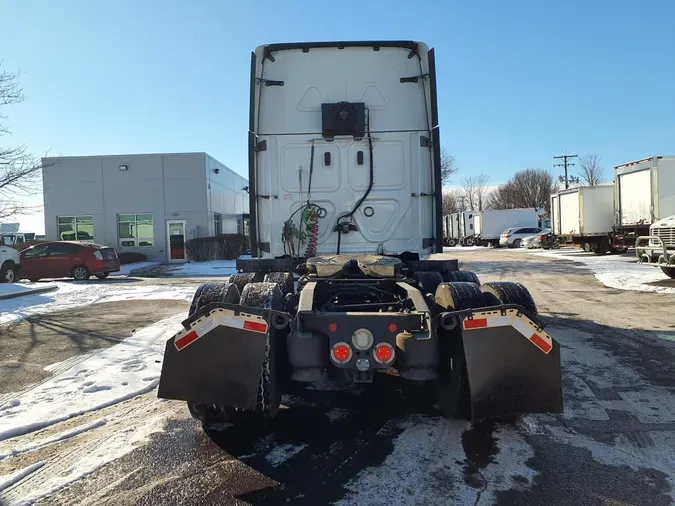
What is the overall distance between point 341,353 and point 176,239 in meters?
26.5

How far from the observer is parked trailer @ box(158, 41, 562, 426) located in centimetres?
340

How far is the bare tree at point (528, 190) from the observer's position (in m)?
71.4

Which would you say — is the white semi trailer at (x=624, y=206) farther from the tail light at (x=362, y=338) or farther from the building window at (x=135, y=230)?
the building window at (x=135, y=230)

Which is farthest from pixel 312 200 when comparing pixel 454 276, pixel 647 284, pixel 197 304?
pixel 647 284

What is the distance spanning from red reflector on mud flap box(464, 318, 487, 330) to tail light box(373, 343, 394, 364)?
526mm

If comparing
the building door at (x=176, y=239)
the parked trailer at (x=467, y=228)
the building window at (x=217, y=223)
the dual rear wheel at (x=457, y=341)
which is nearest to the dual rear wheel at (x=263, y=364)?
the dual rear wheel at (x=457, y=341)

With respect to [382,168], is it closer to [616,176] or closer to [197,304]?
[197,304]

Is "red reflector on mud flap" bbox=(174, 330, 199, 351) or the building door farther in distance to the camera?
the building door

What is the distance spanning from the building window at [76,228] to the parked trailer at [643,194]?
26.3 m

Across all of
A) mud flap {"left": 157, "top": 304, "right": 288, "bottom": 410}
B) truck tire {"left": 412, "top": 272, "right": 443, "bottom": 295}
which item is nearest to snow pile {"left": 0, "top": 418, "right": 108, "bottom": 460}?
mud flap {"left": 157, "top": 304, "right": 288, "bottom": 410}

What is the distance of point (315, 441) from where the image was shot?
12.5ft

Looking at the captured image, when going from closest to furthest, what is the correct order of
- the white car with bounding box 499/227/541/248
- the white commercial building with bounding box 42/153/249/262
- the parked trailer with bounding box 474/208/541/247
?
the white commercial building with bounding box 42/153/249/262, the white car with bounding box 499/227/541/248, the parked trailer with bounding box 474/208/541/247

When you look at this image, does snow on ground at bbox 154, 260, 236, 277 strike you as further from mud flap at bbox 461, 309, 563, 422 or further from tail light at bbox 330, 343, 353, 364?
mud flap at bbox 461, 309, 563, 422

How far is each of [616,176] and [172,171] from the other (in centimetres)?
2189
